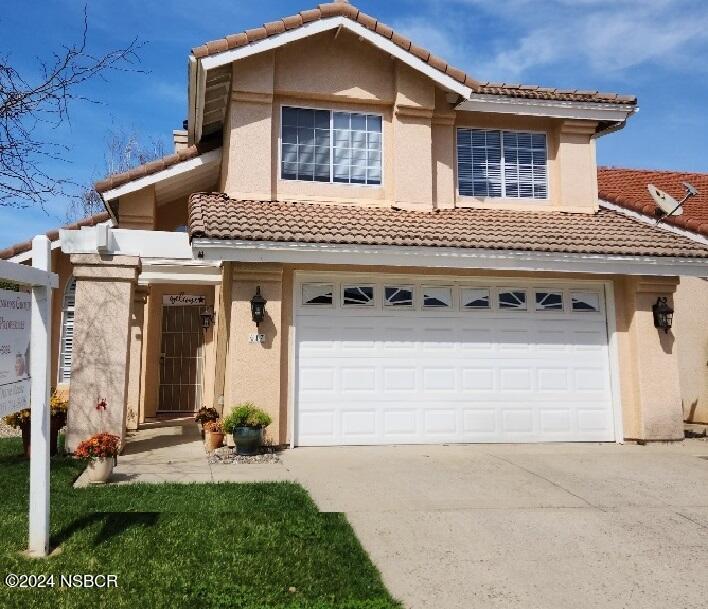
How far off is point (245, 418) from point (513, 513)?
14.1ft

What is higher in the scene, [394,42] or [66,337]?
[394,42]

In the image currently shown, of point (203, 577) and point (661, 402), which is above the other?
point (661, 402)

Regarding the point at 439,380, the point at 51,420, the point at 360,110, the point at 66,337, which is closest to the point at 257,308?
the point at 439,380

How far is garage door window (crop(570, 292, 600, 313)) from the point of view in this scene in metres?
10.9

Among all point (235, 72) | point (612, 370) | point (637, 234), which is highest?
point (235, 72)

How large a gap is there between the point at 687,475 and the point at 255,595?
20.3ft

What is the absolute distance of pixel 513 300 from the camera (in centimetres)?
1073

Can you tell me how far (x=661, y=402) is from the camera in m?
10.6

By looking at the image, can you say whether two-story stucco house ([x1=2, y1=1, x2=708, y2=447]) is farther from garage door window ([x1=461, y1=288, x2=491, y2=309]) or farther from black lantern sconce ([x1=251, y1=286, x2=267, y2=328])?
black lantern sconce ([x1=251, y1=286, x2=267, y2=328])

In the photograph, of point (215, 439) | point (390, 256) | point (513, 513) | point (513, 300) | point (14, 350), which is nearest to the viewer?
point (14, 350)

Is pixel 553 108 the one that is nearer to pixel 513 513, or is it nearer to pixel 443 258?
pixel 443 258

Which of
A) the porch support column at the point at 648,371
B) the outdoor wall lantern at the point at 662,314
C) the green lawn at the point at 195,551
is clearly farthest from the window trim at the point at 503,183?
the green lawn at the point at 195,551

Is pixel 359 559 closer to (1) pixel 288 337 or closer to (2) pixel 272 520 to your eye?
(2) pixel 272 520

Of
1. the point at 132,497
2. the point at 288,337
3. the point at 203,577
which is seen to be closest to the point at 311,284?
the point at 288,337
